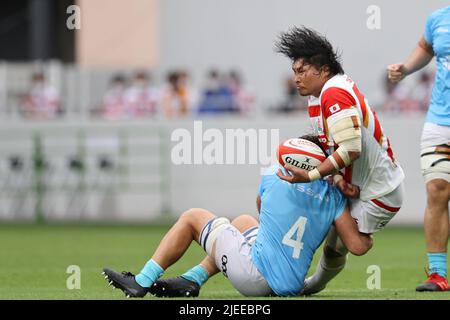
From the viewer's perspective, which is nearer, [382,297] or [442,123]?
[382,297]

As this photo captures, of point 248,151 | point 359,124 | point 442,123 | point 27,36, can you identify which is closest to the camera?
point 359,124

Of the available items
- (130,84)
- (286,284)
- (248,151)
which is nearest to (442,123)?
(286,284)

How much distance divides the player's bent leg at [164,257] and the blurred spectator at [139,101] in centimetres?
1640

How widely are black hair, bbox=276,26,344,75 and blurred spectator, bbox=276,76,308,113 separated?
617 inches

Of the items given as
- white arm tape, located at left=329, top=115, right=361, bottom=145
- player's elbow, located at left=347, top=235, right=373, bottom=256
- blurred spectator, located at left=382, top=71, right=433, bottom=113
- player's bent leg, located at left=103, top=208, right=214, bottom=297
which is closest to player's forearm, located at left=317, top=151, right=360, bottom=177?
white arm tape, located at left=329, top=115, right=361, bottom=145

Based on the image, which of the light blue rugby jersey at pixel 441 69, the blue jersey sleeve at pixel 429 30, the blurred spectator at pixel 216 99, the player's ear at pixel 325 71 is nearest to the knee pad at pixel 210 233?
the player's ear at pixel 325 71

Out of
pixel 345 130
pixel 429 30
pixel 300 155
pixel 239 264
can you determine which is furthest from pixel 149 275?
pixel 429 30

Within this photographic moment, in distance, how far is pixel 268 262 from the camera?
9.64 m

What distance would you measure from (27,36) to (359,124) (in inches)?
1008

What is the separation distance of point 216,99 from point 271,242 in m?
16.3

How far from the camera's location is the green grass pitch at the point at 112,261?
10.6 m

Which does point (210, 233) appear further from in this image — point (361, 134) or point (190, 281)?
point (361, 134)

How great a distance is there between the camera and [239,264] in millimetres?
9672
